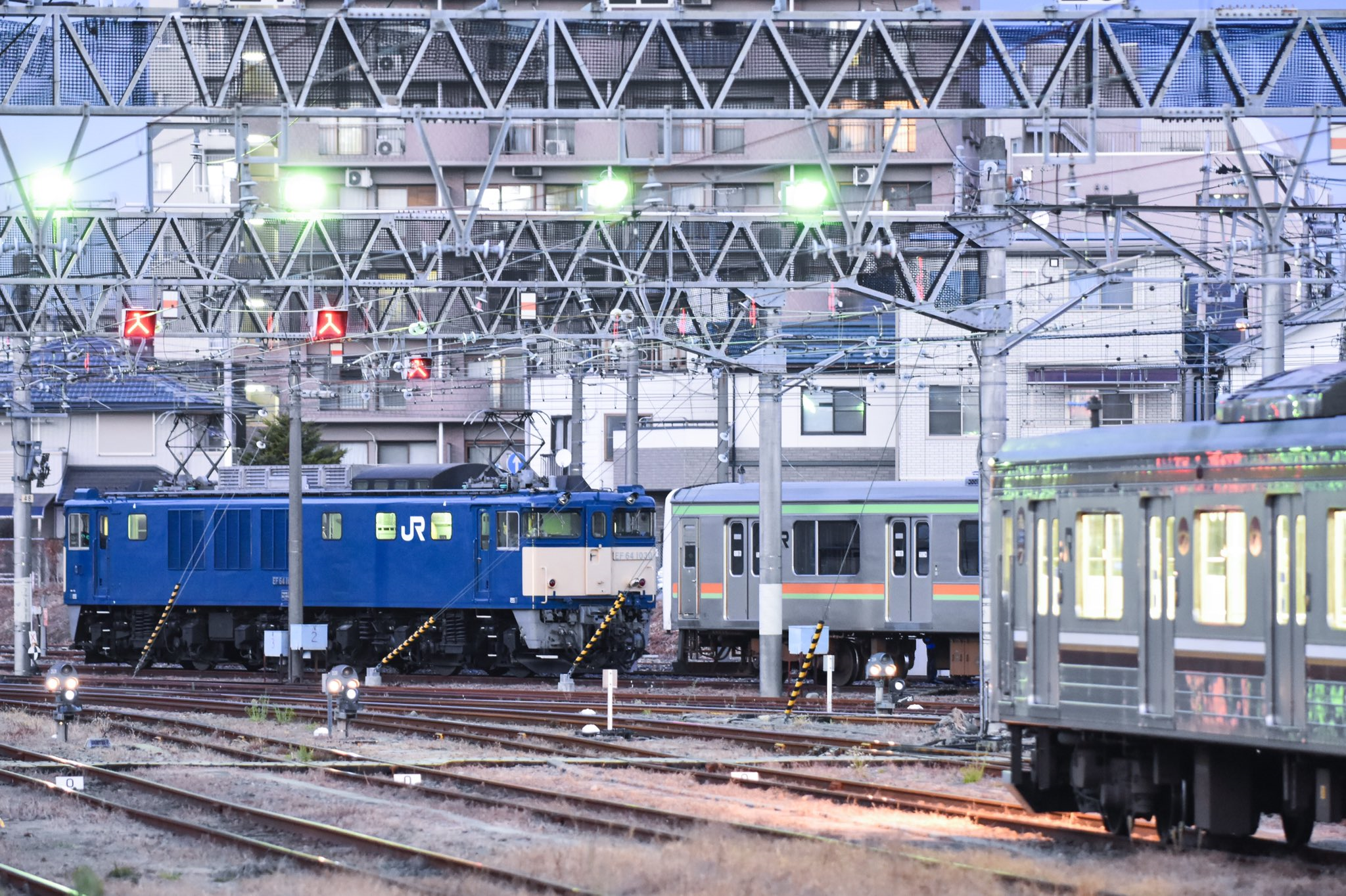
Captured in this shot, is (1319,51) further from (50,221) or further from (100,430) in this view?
(100,430)

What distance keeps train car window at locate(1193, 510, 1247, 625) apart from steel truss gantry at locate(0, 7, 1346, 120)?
555cm

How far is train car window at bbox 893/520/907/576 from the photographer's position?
29062mm

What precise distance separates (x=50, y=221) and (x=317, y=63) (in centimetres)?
→ 1151

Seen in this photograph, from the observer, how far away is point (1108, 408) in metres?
46.1

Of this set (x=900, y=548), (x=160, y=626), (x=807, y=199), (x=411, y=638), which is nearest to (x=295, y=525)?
(x=411, y=638)

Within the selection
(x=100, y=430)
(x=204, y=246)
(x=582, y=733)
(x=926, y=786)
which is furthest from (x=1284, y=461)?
(x=100, y=430)

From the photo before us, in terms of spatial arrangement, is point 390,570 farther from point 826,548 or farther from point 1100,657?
point 1100,657

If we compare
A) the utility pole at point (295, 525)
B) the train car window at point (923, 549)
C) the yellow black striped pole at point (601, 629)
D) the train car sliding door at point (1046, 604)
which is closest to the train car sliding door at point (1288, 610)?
the train car sliding door at point (1046, 604)

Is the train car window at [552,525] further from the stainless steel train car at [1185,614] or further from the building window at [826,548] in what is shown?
the stainless steel train car at [1185,614]

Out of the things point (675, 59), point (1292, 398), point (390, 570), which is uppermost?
point (675, 59)

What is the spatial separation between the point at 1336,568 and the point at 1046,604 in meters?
2.88

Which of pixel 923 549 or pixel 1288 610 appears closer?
pixel 1288 610

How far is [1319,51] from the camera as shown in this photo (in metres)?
17.7

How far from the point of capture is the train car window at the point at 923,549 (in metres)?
Answer: 28.9
